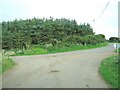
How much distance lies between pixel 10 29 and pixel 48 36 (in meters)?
5.73

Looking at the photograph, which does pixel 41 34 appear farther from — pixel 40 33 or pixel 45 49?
pixel 45 49

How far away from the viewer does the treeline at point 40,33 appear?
37581 millimetres

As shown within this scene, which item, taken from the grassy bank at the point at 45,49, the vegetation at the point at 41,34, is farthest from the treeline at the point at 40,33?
the grassy bank at the point at 45,49

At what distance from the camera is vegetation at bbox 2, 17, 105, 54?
123ft

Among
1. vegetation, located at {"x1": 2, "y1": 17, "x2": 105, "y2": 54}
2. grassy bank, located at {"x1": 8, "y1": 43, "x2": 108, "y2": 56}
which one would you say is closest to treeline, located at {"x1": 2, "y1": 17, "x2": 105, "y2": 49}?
vegetation, located at {"x1": 2, "y1": 17, "x2": 105, "y2": 54}

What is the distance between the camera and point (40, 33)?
133 feet

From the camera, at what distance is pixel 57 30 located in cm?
4250

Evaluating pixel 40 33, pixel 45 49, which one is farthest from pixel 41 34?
pixel 45 49

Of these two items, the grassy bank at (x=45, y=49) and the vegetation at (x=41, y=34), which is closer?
the grassy bank at (x=45, y=49)

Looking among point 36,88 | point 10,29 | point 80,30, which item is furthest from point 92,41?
point 36,88

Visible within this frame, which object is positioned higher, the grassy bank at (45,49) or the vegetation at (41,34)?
the vegetation at (41,34)

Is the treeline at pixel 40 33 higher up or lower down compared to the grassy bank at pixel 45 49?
higher up

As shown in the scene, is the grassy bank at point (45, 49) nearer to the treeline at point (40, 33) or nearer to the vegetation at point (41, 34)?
the vegetation at point (41, 34)

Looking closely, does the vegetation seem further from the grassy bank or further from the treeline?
the grassy bank
